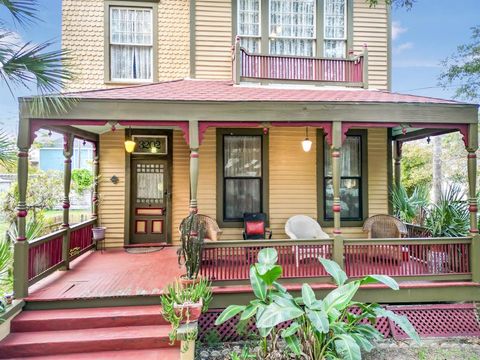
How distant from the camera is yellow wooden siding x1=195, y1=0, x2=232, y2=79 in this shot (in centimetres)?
766

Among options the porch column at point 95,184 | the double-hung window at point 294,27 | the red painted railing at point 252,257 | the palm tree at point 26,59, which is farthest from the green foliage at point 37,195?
the double-hung window at point 294,27

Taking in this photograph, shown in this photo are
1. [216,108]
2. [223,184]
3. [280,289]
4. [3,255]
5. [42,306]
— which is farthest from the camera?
[223,184]

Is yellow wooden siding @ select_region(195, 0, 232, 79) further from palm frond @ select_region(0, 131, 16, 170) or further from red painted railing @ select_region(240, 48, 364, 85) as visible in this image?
palm frond @ select_region(0, 131, 16, 170)

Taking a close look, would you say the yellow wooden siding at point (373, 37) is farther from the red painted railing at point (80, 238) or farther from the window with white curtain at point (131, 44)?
the red painted railing at point (80, 238)

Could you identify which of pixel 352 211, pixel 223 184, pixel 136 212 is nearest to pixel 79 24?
pixel 136 212

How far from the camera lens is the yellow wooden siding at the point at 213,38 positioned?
25.1 feet

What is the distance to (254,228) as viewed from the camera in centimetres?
683

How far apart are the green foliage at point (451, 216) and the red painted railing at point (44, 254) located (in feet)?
23.1

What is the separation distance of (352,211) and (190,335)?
5.15m

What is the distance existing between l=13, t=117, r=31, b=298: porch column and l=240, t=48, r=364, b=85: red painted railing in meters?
4.47

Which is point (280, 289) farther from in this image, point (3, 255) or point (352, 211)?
point (352, 211)

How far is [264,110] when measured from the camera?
519 centimetres

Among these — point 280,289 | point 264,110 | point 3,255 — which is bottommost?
point 280,289

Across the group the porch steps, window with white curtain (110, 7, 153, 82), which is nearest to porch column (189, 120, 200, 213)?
the porch steps
